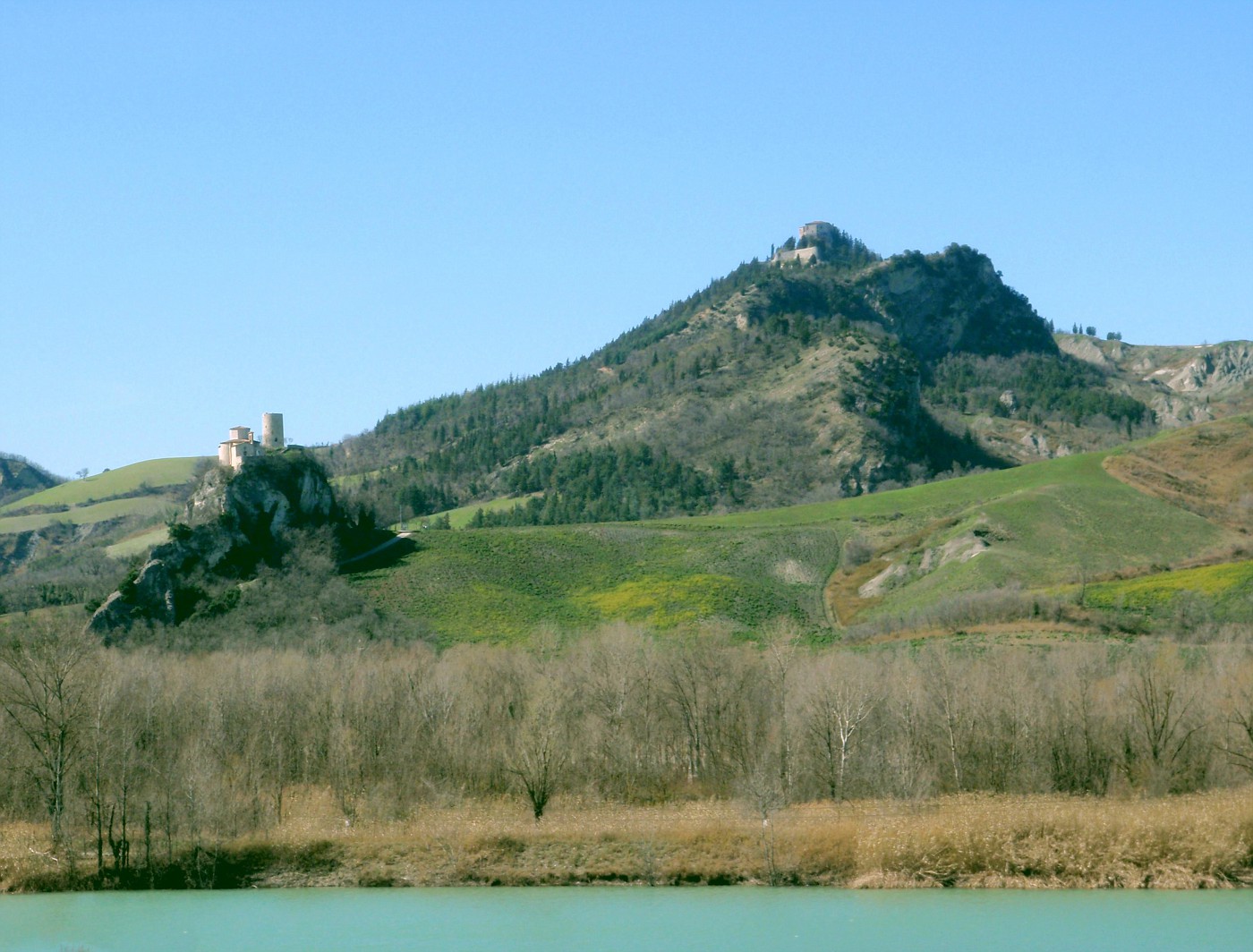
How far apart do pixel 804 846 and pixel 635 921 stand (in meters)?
9.09

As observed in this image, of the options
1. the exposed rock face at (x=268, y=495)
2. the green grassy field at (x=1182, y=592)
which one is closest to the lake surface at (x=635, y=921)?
the green grassy field at (x=1182, y=592)

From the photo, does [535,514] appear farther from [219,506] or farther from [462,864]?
[462,864]

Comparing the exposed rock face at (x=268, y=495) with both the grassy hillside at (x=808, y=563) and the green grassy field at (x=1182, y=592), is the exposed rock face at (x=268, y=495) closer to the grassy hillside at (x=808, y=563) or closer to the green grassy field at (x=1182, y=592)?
the grassy hillside at (x=808, y=563)

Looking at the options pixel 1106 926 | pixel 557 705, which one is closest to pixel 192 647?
pixel 557 705

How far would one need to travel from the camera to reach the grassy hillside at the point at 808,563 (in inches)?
4321

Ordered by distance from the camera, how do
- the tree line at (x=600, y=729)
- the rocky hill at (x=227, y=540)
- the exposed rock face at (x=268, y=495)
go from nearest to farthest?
the tree line at (x=600, y=729), the rocky hill at (x=227, y=540), the exposed rock face at (x=268, y=495)

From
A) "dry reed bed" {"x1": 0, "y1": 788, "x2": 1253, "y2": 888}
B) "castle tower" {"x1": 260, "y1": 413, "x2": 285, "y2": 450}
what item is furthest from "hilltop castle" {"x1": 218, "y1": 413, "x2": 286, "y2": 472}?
"dry reed bed" {"x1": 0, "y1": 788, "x2": 1253, "y2": 888}

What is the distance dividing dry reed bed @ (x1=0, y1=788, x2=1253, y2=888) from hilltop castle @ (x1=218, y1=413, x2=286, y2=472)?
64134 mm

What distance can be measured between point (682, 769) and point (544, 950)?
30694mm

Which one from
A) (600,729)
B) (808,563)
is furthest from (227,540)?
(600,729)

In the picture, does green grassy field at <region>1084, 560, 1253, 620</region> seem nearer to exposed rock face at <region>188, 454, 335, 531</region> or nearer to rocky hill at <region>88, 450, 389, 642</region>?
rocky hill at <region>88, 450, 389, 642</region>

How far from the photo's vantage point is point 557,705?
68062mm

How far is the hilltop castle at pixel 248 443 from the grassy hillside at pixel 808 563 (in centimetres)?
1537

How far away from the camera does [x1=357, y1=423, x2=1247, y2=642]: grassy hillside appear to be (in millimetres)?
109750
